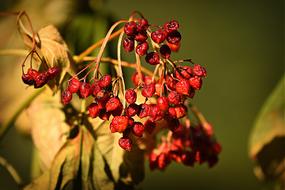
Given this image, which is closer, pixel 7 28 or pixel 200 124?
pixel 200 124

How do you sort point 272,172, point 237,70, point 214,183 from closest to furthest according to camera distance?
1. point 272,172
2. point 214,183
3. point 237,70

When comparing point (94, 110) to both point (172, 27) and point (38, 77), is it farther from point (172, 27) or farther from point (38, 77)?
point (172, 27)

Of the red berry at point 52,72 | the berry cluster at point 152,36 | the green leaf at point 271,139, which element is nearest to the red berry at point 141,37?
the berry cluster at point 152,36

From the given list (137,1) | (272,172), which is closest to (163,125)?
(272,172)

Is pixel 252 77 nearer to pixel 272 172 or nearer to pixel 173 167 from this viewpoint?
pixel 173 167

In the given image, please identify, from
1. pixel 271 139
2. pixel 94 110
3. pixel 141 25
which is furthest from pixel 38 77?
pixel 271 139

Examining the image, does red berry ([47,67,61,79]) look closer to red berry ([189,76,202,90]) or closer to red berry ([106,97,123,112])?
red berry ([106,97,123,112])

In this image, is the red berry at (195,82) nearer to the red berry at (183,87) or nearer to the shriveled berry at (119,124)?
the red berry at (183,87)

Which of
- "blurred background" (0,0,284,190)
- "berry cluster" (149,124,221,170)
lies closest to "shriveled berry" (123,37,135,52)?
"berry cluster" (149,124,221,170)
